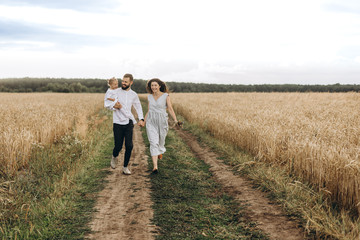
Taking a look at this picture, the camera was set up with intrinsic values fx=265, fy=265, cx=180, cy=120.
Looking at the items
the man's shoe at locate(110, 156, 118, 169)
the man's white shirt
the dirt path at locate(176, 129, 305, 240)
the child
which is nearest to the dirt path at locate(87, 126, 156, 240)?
the man's shoe at locate(110, 156, 118, 169)

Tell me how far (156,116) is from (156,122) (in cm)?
17

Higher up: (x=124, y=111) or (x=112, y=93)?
(x=112, y=93)

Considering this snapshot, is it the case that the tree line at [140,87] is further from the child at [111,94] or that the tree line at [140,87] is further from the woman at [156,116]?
the child at [111,94]

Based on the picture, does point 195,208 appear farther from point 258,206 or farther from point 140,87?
point 140,87

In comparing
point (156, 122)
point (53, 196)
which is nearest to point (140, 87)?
point (156, 122)

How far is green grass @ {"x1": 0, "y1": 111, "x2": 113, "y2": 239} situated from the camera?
13.8 ft

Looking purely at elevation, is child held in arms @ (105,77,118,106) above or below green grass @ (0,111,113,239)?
above

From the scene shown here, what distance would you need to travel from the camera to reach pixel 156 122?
7449 mm

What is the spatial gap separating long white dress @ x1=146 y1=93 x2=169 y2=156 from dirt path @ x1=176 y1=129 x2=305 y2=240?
5.97ft

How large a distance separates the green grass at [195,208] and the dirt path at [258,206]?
175 millimetres

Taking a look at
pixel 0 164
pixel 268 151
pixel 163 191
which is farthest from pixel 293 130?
pixel 0 164

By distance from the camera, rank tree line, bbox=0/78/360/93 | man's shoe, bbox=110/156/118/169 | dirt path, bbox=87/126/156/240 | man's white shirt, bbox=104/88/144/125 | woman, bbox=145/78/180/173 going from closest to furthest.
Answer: dirt path, bbox=87/126/156/240 < man's white shirt, bbox=104/88/144/125 < woman, bbox=145/78/180/173 < man's shoe, bbox=110/156/118/169 < tree line, bbox=0/78/360/93

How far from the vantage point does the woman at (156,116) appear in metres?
7.33

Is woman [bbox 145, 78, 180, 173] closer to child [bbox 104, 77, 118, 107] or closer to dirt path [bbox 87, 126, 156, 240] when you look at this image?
dirt path [bbox 87, 126, 156, 240]
